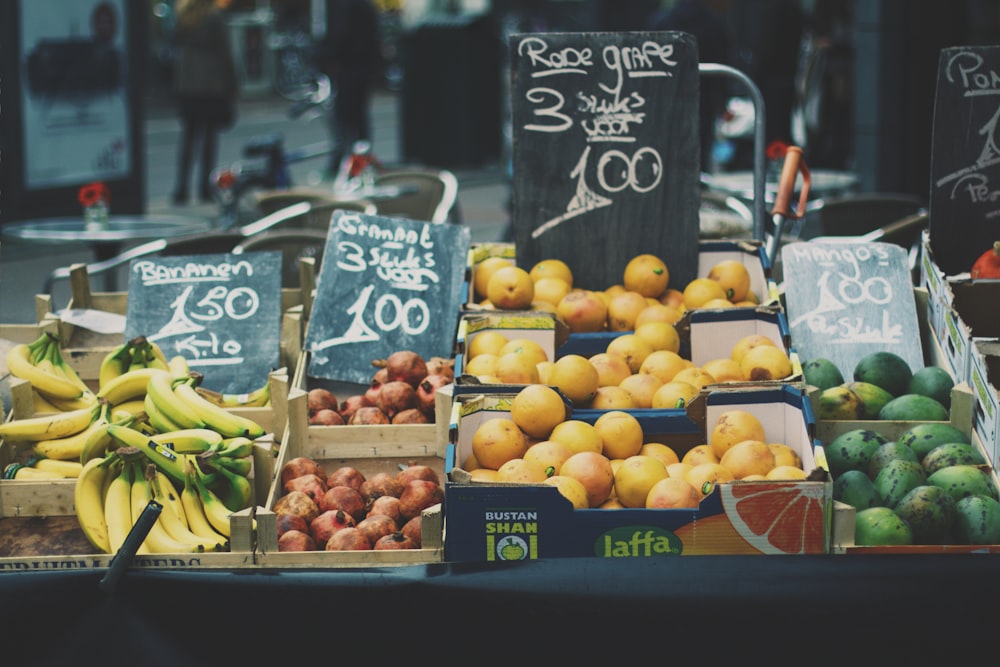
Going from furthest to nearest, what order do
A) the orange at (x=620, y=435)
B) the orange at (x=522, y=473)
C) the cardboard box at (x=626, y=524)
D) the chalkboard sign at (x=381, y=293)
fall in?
the chalkboard sign at (x=381, y=293) → the orange at (x=620, y=435) → the orange at (x=522, y=473) → the cardboard box at (x=626, y=524)

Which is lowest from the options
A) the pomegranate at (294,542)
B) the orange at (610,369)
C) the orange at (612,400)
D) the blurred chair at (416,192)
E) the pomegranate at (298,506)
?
the pomegranate at (294,542)

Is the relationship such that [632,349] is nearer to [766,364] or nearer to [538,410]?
[766,364]

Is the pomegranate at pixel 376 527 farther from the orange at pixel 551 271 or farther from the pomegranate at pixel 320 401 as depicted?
the orange at pixel 551 271

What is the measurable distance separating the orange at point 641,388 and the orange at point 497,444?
0.47m

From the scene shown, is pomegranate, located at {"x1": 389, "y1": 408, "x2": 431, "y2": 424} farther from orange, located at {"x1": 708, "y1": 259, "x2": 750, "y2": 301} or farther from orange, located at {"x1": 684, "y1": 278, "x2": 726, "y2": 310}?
orange, located at {"x1": 708, "y1": 259, "x2": 750, "y2": 301}

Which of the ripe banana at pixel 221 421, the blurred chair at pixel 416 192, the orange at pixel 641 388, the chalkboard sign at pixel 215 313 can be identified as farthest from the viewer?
the blurred chair at pixel 416 192

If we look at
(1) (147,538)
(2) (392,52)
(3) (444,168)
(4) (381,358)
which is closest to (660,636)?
(1) (147,538)

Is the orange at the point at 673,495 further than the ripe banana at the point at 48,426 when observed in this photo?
No

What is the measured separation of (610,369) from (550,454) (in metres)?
0.64

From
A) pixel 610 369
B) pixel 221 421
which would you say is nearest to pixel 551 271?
pixel 610 369

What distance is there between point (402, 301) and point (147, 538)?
1.77 metres

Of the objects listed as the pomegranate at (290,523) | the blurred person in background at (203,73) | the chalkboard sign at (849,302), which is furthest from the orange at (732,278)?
the blurred person in background at (203,73)

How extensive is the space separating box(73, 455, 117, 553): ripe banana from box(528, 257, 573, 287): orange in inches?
70.5

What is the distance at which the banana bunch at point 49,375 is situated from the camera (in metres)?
3.87
